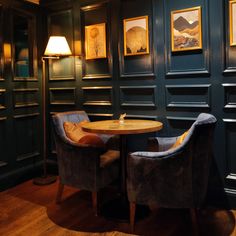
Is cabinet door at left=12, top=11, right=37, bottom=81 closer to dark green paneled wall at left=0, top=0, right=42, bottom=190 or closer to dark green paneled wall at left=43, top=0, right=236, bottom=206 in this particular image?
dark green paneled wall at left=0, top=0, right=42, bottom=190

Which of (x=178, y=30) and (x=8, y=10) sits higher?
(x=8, y=10)

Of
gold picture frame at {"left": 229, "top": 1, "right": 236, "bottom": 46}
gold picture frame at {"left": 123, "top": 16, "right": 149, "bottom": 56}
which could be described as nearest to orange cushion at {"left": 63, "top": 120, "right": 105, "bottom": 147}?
gold picture frame at {"left": 123, "top": 16, "right": 149, "bottom": 56}

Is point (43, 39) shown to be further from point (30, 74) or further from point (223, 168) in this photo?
point (223, 168)

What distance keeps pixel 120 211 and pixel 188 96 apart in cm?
122

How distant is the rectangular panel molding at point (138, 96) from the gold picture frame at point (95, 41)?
1.60 feet

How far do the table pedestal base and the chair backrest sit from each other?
0.72 metres

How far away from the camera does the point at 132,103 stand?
9.87ft

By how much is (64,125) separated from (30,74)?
120 cm

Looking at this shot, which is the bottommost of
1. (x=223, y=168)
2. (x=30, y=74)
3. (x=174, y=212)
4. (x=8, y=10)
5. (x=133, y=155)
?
(x=174, y=212)

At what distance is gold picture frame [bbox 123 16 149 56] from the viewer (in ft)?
9.35

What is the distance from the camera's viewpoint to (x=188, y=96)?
267 centimetres

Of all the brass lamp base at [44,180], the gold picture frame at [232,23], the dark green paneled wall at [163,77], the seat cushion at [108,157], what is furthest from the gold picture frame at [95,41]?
the brass lamp base at [44,180]

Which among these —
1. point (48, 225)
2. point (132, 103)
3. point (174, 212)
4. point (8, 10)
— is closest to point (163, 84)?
point (132, 103)

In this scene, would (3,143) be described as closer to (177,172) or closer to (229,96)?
(177,172)
